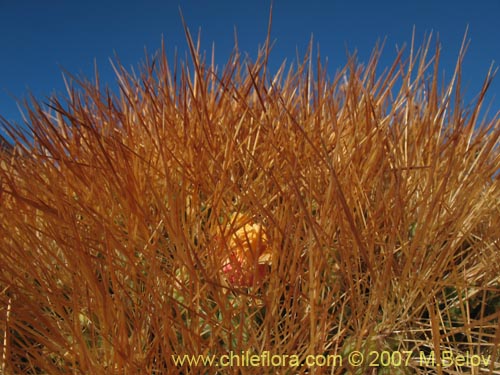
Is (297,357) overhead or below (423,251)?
below

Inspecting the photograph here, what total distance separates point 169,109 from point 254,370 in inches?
23.0

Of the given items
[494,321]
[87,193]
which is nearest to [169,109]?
[87,193]

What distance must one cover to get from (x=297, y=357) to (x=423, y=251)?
207 millimetres

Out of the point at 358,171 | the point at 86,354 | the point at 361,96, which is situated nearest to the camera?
the point at 86,354

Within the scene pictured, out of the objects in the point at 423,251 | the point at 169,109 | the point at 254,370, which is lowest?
the point at 254,370

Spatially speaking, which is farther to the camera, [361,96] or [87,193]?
[361,96]

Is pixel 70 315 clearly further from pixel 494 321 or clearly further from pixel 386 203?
pixel 494 321

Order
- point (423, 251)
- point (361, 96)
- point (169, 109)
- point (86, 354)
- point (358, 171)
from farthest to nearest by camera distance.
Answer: point (361, 96), point (169, 109), point (358, 171), point (423, 251), point (86, 354)

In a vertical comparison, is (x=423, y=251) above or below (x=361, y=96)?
below

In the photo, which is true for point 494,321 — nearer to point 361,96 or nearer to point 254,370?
point 254,370

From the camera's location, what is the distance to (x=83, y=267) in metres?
0.52

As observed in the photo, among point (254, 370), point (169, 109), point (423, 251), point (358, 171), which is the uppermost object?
point (169, 109)

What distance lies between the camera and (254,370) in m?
0.53

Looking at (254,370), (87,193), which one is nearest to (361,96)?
(87,193)
